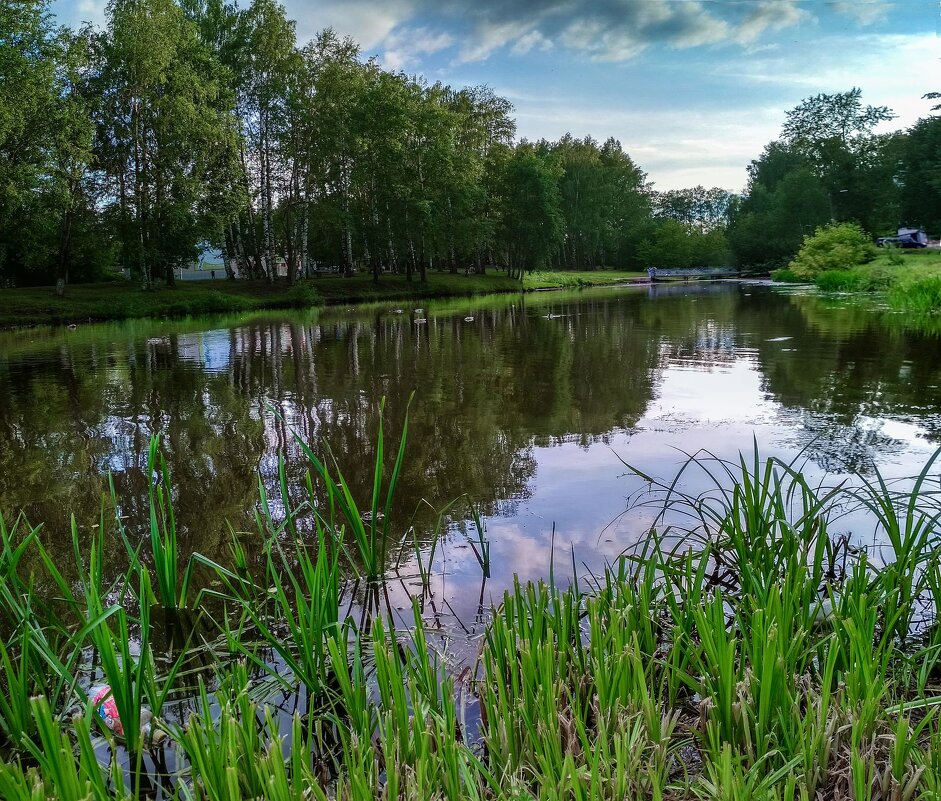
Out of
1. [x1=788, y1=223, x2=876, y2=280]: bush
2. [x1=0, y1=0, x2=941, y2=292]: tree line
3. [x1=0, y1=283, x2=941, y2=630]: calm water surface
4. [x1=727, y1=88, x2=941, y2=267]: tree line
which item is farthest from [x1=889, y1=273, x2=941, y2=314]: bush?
[x1=727, y1=88, x2=941, y2=267]: tree line

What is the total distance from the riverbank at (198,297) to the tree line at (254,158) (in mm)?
1257

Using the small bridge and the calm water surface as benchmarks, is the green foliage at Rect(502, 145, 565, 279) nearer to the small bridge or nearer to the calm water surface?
the small bridge

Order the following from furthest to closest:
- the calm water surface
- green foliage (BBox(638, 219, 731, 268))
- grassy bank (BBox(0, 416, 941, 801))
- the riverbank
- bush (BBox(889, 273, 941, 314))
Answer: green foliage (BBox(638, 219, 731, 268))
the riverbank
bush (BBox(889, 273, 941, 314))
the calm water surface
grassy bank (BBox(0, 416, 941, 801))

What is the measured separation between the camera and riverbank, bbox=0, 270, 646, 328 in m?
25.3

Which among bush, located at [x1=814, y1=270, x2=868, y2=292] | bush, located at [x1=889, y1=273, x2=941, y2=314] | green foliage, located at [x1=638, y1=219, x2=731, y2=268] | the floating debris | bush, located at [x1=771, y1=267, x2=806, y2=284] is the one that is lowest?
the floating debris

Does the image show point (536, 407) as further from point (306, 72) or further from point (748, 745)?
point (306, 72)

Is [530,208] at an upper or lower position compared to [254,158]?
lower

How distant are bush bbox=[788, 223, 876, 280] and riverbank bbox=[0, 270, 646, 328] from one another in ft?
60.1

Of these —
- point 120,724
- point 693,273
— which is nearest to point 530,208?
point 693,273

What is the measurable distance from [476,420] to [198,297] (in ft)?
83.6

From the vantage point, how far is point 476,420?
7.11 meters

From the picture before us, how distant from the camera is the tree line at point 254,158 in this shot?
26891 mm

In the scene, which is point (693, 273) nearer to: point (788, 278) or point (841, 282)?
point (788, 278)

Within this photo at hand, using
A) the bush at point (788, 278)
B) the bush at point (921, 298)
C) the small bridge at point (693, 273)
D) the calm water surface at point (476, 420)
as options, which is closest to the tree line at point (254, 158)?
the bush at point (788, 278)
